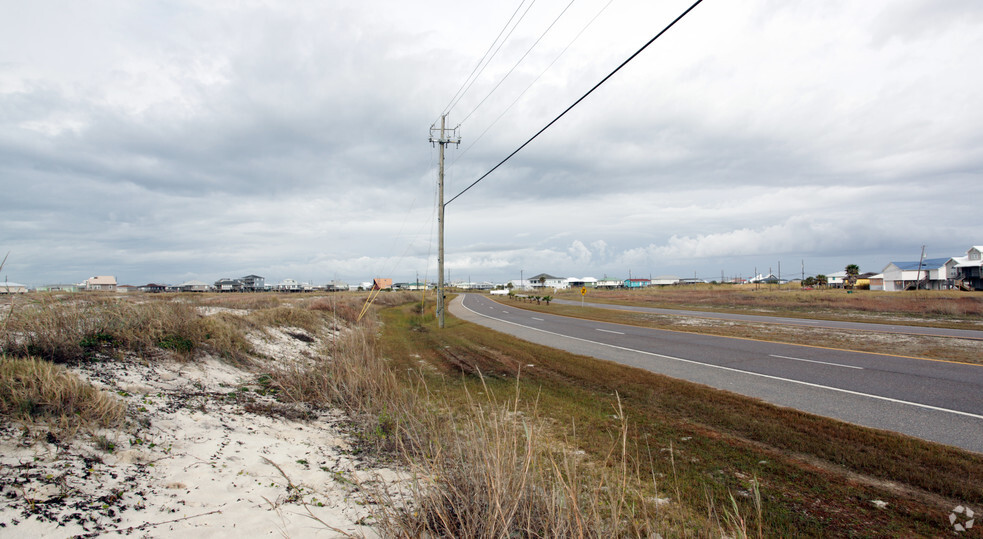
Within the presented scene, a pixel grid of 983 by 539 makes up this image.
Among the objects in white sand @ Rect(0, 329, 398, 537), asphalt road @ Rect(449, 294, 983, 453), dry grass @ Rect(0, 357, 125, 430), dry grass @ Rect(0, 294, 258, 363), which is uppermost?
dry grass @ Rect(0, 294, 258, 363)

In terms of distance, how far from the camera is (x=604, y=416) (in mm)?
6965

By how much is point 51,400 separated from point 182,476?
1647 millimetres

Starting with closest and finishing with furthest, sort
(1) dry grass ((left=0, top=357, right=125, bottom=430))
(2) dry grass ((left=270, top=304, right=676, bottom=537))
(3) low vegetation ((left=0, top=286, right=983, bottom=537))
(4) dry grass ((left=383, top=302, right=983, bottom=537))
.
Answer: (2) dry grass ((left=270, top=304, right=676, bottom=537)), (3) low vegetation ((left=0, top=286, right=983, bottom=537)), (4) dry grass ((left=383, top=302, right=983, bottom=537)), (1) dry grass ((left=0, top=357, right=125, bottom=430))

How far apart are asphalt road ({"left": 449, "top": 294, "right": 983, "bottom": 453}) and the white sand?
24.7 ft

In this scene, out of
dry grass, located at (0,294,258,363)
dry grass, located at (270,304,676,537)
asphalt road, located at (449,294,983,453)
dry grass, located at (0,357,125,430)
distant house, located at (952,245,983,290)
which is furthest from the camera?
distant house, located at (952,245,983,290)

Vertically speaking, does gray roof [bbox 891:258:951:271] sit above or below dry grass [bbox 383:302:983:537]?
above

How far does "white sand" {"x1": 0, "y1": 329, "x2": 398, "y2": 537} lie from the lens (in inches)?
126

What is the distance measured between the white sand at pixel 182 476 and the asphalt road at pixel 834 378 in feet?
24.7

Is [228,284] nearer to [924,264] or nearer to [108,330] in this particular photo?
[108,330]

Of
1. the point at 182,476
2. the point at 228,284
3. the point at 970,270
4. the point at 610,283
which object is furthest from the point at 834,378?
the point at 610,283

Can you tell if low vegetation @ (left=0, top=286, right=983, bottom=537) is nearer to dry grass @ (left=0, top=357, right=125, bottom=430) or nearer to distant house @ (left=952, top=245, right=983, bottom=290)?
dry grass @ (left=0, top=357, right=125, bottom=430)

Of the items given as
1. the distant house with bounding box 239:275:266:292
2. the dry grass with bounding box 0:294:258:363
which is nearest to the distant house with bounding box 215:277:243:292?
the distant house with bounding box 239:275:266:292

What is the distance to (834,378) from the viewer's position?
30.9 ft

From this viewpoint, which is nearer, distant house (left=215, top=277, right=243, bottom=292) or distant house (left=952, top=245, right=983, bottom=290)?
distant house (left=952, top=245, right=983, bottom=290)
